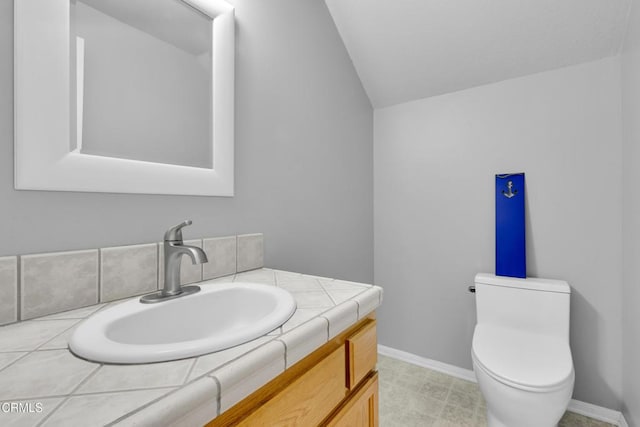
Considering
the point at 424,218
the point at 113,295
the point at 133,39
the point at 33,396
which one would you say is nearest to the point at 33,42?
the point at 133,39

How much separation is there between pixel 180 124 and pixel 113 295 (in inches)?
22.5

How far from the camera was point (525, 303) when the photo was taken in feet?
5.04

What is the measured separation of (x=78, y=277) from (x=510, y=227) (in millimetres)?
1944

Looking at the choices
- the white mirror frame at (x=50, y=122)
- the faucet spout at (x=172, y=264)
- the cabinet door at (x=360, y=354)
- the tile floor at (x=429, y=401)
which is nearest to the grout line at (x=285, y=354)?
the cabinet door at (x=360, y=354)

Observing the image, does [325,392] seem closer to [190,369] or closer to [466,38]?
[190,369]

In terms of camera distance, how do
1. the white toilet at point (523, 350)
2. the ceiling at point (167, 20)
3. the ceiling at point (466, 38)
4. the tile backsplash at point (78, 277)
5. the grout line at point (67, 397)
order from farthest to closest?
the ceiling at point (466, 38), the white toilet at point (523, 350), the ceiling at point (167, 20), the tile backsplash at point (78, 277), the grout line at point (67, 397)

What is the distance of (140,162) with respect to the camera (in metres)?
0.87

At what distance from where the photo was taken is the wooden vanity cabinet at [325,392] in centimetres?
51

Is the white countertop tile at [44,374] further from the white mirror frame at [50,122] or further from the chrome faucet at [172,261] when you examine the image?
the white mirror frame at [50,122]

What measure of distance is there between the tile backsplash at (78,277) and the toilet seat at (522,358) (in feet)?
4.10

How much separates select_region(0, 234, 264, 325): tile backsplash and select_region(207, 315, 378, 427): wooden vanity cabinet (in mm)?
528

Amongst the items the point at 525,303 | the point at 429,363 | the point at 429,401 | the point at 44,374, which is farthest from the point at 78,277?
the point at 429,363

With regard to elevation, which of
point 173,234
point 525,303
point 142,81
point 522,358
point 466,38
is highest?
point 466,38

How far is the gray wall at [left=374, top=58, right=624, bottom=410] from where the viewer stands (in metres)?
1.51
